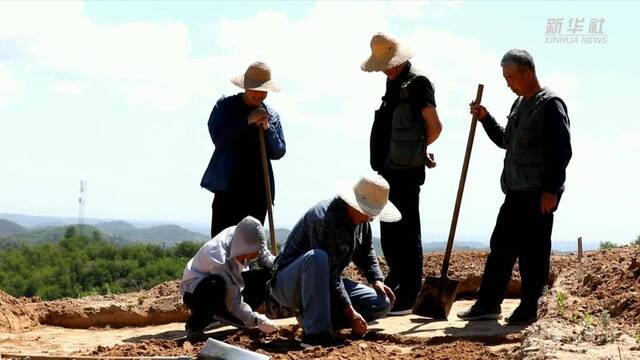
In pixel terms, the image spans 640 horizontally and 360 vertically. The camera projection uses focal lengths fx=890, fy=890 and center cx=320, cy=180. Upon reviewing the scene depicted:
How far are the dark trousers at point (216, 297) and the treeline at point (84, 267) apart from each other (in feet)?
93.7

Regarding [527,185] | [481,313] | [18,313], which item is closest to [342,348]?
[481,313]

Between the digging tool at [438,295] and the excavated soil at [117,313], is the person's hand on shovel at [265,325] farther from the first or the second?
the excavated soil at [117,313]

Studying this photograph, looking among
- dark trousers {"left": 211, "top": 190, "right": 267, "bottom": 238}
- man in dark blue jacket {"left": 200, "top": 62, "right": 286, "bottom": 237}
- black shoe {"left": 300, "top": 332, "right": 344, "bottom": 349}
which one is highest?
man in dark blue jacket {"left": 200, "top": 62, "right": 286, "bottom": 237}

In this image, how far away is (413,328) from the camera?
256 inches

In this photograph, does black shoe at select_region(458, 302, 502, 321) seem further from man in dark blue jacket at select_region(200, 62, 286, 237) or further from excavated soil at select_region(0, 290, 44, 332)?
excavated soil at select_region(0, 290, 44, 332)

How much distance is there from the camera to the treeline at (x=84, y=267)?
3800 centimetres

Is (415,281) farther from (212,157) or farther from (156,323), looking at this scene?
(156,323)

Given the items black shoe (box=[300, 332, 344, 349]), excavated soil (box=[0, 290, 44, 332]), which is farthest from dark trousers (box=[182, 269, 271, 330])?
excavated soil (box=[0, 290, 44, 332])

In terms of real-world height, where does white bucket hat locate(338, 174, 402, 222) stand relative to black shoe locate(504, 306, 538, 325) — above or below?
above

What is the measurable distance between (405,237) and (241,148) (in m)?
1.45

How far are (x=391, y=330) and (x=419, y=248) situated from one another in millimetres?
728

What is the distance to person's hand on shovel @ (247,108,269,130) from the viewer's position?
22.2 ft

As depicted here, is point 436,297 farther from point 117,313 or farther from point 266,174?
point 117,313

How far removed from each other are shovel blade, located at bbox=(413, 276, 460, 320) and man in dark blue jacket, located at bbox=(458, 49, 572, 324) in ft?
0.80
